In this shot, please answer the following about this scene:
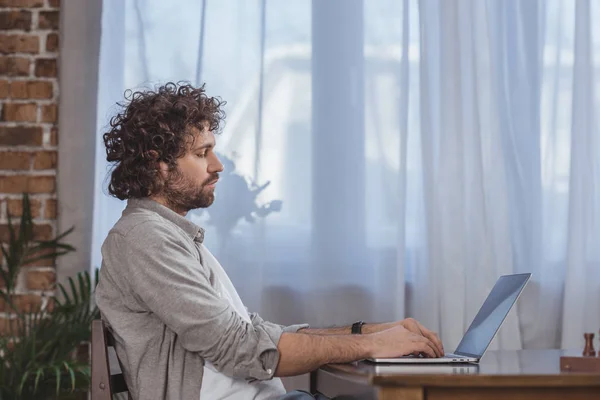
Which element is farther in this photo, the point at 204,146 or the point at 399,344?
the point at 204,146

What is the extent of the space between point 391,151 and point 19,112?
1.32m

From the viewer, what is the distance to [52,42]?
312cm

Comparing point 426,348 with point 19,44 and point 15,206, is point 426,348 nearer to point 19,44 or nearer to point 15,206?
point 15,206

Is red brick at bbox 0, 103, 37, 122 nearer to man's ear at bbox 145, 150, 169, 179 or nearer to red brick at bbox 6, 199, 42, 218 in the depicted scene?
red brick at bbox 6, 199, 42, 218

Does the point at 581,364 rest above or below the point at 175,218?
below

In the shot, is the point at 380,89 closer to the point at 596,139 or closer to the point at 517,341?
the point at 596,139

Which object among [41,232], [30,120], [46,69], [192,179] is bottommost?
[41,232]

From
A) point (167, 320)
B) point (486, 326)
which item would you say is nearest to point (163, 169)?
point (167, 320)

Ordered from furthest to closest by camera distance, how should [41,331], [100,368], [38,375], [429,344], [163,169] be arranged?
[41,331] < [38,375] < [163,169] < [429,344] < [100,368]

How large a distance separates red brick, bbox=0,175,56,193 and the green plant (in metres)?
0.06

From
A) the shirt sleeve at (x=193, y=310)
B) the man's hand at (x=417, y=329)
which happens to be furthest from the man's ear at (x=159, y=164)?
the man's hand at (x=417, y=329)

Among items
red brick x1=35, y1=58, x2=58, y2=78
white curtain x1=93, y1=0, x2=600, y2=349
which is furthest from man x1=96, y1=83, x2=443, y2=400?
red brick x1=35, y1=58, x2=58, y2=78

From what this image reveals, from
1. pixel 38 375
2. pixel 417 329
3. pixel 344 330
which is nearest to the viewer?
pixel 417 329

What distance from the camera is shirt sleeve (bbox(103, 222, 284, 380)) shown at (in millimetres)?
1717
